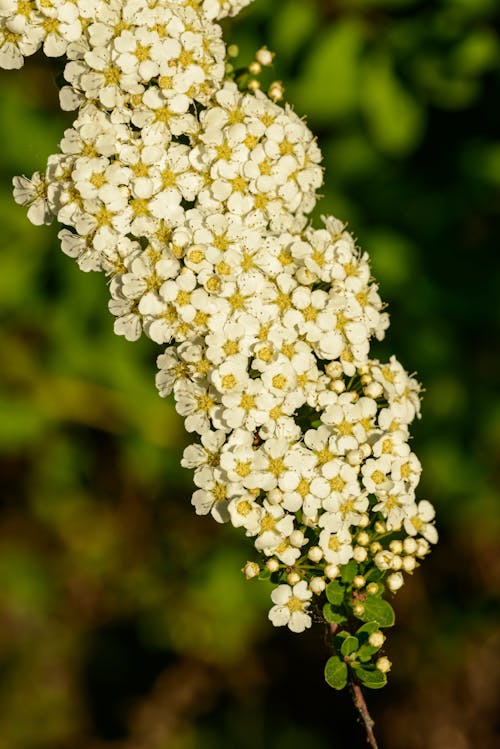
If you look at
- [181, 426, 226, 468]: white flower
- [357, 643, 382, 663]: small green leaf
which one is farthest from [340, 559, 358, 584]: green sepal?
[181, 426, 226, 468]: white flower

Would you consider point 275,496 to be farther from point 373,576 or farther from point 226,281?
point 226,281

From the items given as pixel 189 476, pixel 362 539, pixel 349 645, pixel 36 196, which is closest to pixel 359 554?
pixel 362 539

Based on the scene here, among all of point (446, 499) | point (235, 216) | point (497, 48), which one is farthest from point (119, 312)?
point (446, 499)

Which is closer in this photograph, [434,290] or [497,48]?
[497,48]

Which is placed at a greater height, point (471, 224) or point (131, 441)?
point (471, 224)

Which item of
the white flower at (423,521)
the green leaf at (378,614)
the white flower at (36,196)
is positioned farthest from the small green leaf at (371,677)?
the white flower at (36,196)

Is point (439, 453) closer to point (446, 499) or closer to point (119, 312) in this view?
point (446, 499)
